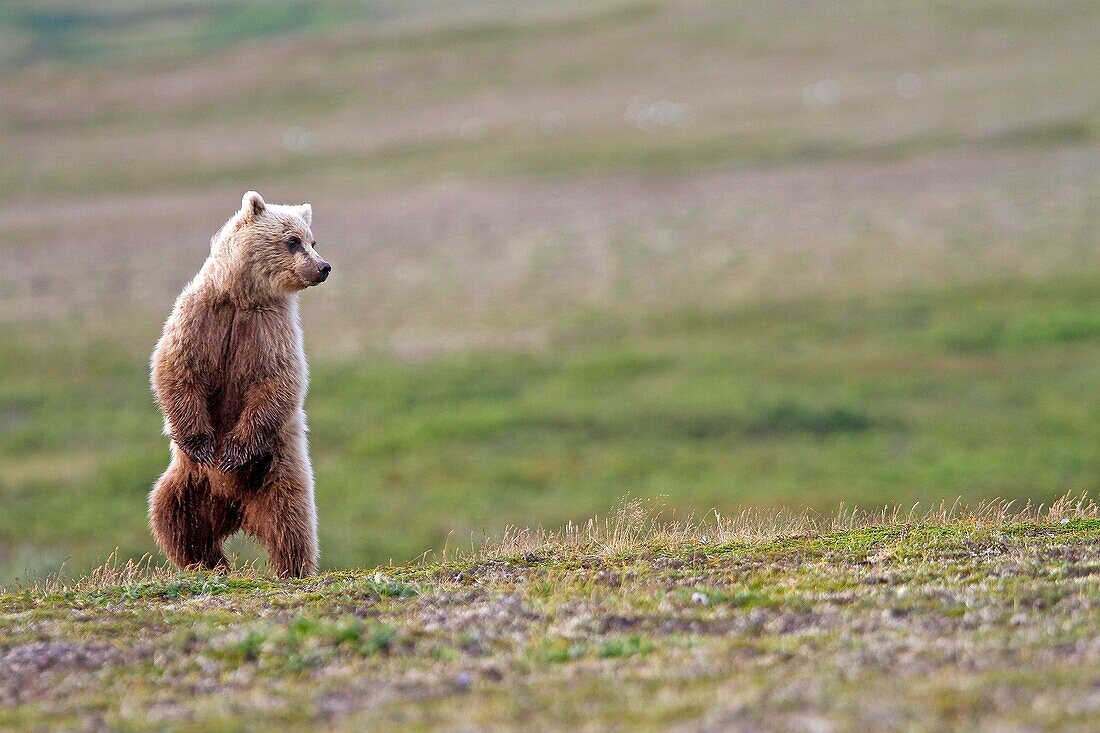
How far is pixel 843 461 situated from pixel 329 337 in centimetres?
1684

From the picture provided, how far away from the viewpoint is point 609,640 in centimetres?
745

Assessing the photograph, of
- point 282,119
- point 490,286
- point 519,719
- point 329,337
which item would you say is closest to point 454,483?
point 329,337

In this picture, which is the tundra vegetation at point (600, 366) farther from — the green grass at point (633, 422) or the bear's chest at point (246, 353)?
the bear's chest at point (246, 353)

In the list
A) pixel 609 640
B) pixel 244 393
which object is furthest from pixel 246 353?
pixel 609 640

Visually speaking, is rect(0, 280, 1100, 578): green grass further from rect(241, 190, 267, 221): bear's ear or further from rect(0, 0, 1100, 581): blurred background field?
rect(241, 190, 267, 221): bear's ear

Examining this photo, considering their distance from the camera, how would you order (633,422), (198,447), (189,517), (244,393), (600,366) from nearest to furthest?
1. (198,447)
2. (244,393)
3. (189,517)
4. (633,422)
5. (600,366)

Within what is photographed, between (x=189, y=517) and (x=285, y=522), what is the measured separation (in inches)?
34.3

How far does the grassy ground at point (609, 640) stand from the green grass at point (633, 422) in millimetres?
15675

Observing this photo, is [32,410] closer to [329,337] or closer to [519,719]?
[329,337]

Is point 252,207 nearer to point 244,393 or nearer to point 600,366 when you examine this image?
point 244,393

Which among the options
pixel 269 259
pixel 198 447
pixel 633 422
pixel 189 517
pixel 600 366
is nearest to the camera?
pixel 198 447

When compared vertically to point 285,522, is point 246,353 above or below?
above

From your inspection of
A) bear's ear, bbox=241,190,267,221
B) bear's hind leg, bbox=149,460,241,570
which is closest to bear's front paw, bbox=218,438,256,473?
bear's hind leg, bbox=149,460,241,570

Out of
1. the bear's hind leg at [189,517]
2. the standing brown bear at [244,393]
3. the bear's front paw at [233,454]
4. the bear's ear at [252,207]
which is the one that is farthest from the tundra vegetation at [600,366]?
the bear's ear at [252,207]
